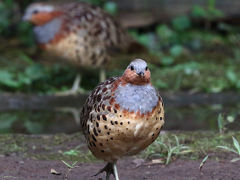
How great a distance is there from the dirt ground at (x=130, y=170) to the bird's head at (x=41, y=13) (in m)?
3.23

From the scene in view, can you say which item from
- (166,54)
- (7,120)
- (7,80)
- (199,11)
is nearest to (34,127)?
(7,120)

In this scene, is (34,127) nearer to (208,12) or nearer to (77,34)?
(77,34)

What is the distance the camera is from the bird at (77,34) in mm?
6797

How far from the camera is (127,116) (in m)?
3.17

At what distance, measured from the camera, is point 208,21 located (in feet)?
31.1

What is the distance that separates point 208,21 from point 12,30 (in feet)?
11.2

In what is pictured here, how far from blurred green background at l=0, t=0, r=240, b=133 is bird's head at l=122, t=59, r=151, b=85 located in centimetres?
253

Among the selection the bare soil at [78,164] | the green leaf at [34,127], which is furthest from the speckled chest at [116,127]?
the green leaf at [34,127]

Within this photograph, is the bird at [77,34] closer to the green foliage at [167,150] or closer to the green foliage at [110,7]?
the green foliage at [110,7]

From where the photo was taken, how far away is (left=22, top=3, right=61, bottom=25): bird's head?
7.03m

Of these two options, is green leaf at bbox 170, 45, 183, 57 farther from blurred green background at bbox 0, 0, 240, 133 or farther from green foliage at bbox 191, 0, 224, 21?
green foliage at bbox 191, 0, 224, 21

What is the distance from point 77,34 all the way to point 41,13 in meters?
0.68

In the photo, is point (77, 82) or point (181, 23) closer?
point (77, 82)

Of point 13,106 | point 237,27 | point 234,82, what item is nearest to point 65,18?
point 13,106
